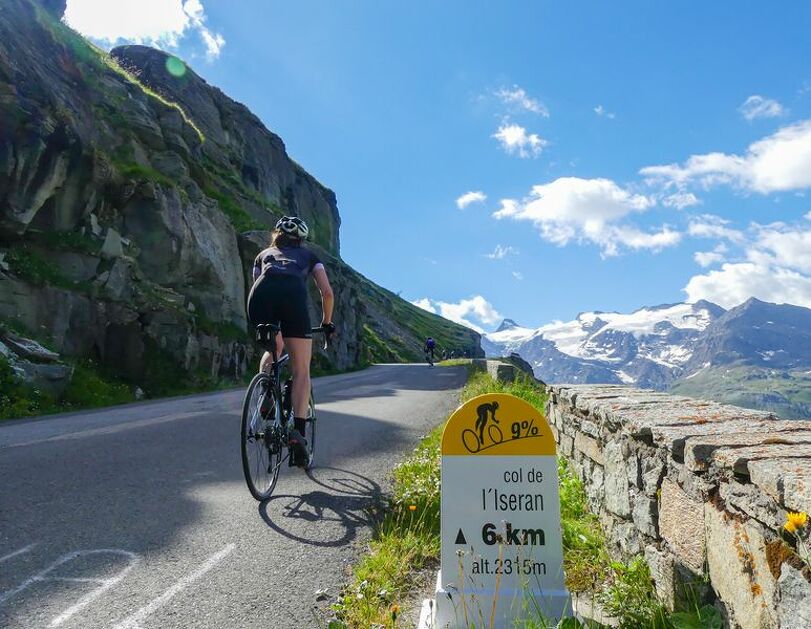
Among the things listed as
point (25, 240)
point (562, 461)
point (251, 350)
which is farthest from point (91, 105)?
point (562, 461)

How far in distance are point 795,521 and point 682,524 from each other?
3.78 ft

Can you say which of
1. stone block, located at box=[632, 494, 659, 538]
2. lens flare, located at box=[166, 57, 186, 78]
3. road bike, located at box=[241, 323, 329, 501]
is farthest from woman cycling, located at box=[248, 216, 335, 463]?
lens flare, located at box=[166, 57, 186, 78]

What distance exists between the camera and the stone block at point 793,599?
76.4 inches

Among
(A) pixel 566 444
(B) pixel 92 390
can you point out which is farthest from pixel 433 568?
(B) pixel 92 390

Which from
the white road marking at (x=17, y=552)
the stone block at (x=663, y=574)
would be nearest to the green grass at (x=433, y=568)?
the stone block at (x=663, y=574)

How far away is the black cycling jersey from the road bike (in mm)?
548

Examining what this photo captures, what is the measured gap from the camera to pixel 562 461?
6.19 meters

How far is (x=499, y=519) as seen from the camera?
3111mm

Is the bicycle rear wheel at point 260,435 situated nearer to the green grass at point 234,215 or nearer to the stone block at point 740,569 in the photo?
the stone block at point 740,569

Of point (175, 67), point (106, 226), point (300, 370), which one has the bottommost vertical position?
point (300, 370)

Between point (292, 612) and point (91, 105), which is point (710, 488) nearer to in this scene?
point (292, 612)

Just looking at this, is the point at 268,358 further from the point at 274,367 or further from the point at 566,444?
the point at 566,444

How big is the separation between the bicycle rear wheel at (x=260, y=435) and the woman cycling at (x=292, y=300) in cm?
24

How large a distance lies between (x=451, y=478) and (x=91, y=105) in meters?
25.1
